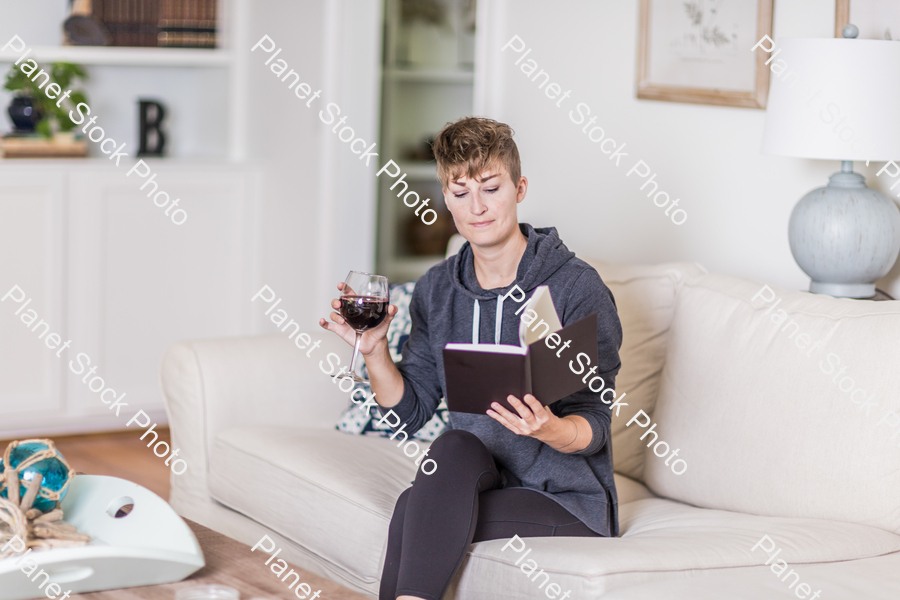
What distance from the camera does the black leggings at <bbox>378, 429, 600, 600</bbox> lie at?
1.58m

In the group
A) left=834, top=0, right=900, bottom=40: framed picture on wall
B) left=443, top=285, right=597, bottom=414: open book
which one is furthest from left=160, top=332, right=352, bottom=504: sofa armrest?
left=834, top=0, right=900, bottom=40: framed picture on wall

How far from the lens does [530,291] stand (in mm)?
1791

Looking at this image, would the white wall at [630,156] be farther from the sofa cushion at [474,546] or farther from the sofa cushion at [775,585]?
the sofa cushion at [775,585]

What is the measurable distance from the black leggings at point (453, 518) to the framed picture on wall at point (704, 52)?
49.0 inches

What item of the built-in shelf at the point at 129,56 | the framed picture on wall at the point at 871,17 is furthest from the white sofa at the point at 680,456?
the built-in shelf at the point at 129,56

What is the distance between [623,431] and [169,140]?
2.65 m

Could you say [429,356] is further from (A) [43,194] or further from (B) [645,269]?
(A) [43,194]

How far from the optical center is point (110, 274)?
3629 millimetres

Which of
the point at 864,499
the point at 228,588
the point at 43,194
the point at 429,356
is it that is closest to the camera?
the point at 228,588

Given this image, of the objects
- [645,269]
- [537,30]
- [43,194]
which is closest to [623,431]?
[645,269]

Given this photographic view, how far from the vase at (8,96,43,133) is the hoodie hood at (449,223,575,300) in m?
2.31

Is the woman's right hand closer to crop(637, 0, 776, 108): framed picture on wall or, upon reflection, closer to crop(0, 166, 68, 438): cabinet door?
crop(637, 0, 776, 108): framed picture on wall

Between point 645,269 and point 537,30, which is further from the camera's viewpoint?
point 537,30

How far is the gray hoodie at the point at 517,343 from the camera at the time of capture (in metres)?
1.74
